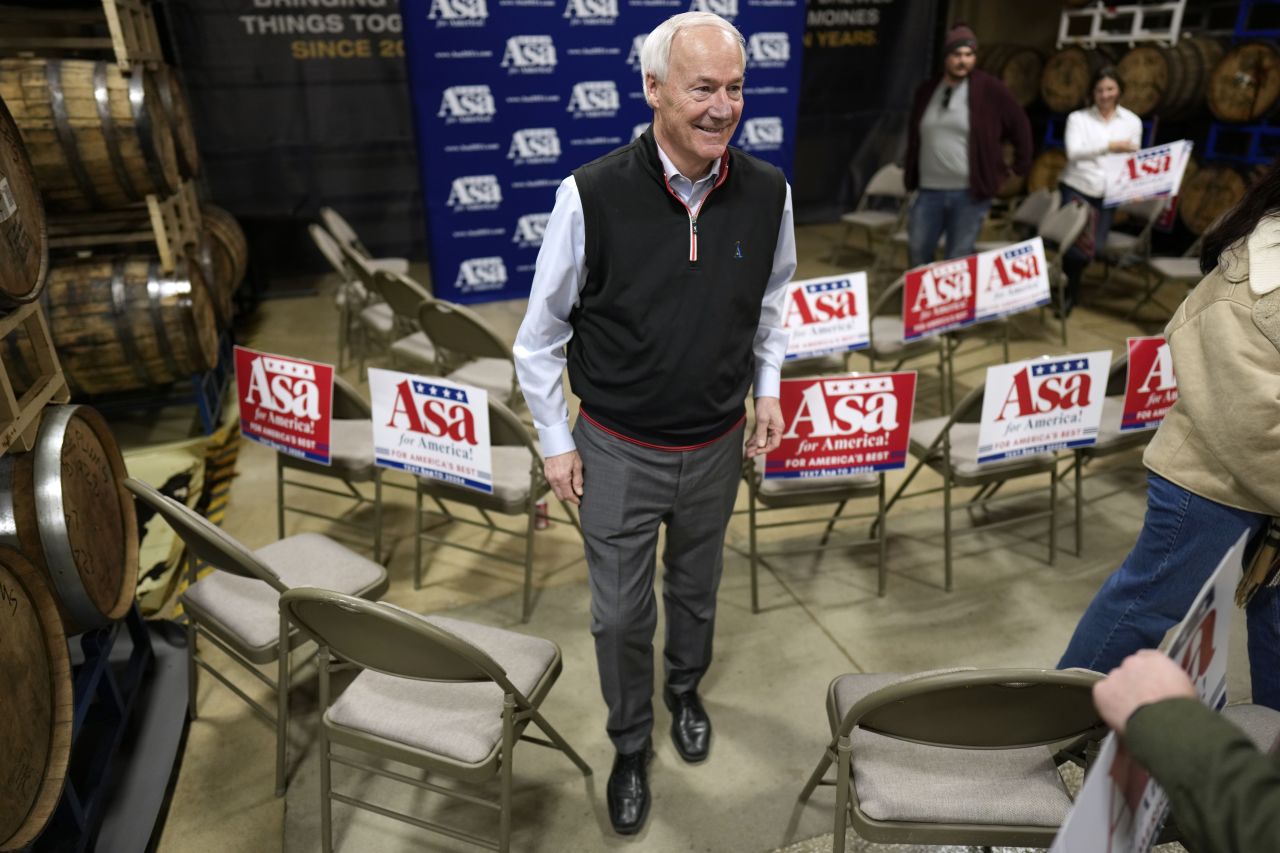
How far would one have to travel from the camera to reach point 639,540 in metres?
1.97

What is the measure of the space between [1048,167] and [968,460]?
6419 mm

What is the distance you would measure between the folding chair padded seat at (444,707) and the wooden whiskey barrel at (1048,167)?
7831mm

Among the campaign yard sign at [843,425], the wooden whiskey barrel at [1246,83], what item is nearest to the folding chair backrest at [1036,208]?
the wooden whiskey barrel at [1246,83]

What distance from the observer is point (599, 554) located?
6.49 feet

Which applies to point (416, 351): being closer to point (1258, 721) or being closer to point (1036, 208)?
point (1258, 721)

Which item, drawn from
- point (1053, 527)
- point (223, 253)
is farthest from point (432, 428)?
point (223, 253)

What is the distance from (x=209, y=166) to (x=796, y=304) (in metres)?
5.55

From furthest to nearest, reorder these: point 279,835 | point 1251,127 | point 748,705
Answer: point 1251,127, point 748,705, point 279,835

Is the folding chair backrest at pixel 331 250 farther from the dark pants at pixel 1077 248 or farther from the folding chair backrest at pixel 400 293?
the dark pants at pixel 1077 248

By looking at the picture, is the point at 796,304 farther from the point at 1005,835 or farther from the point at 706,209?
the point at 1005,835

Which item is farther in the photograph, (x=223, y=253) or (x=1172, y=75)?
(x=1172, y=75)

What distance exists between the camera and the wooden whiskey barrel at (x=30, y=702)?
5.26 feet

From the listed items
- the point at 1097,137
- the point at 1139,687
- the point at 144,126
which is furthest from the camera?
the point at 1097,137

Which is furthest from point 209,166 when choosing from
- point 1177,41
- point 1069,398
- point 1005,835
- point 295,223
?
point 1177,41
